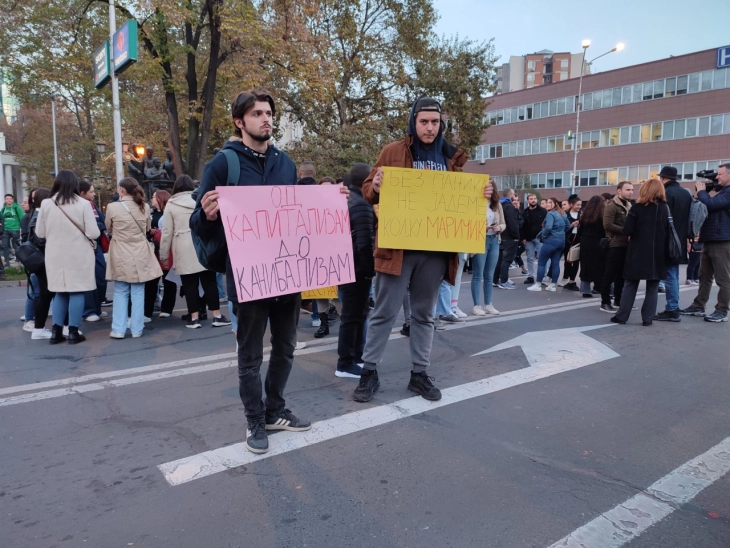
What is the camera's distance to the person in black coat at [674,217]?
7.18 metres

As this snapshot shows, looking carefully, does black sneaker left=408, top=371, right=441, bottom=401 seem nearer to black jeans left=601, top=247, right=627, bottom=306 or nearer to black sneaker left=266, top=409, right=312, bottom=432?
black sneaker left=266, top=409, right=312, bottom=432

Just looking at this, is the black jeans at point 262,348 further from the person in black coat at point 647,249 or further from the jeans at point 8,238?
the jeans at point 8,238

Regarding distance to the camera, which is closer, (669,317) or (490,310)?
(669,317)

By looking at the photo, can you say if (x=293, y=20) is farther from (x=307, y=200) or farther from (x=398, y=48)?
(x=307, y=200)

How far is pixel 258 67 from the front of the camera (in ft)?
56.2

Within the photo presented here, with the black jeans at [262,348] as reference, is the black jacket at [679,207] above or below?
above

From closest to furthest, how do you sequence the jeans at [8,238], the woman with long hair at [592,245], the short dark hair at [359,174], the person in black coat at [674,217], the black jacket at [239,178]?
the black jacket at [239,178] < the short dark hair at [359,174] < the person in black coat at [674,217] < the woman with long hair at [592,245] < the jeans at [8,238]

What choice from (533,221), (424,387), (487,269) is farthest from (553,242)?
(424,387)

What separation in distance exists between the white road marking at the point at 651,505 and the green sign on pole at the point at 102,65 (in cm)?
1427

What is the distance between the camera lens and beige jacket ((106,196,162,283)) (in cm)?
630

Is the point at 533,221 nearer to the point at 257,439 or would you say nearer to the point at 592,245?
the point at 592,245

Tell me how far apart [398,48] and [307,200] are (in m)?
23.7

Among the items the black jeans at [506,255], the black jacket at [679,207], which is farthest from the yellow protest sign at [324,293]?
the black jeans at [506,255]

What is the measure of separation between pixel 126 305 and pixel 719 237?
7.70 meters
